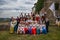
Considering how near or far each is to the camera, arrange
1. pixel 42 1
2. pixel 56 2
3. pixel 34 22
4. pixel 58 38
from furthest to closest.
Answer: pixel 42 1
pixel 56 2
pixel 34 22
pixel 58 38

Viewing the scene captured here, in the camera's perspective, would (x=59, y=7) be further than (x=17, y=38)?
Yes

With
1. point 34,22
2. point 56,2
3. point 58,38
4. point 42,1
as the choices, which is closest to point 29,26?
point 34,22

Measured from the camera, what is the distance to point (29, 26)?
1565 cm

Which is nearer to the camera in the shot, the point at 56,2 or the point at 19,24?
the point at 19,24

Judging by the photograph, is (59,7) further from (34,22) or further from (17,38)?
(17,38)

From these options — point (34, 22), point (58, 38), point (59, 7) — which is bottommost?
point (58, 38)

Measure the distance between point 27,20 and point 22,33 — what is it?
1.14 m

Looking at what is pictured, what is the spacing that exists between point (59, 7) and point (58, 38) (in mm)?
13845

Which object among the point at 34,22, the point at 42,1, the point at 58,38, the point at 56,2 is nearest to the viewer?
the point at 58,38

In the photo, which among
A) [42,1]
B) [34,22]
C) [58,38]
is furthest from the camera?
[42,1]

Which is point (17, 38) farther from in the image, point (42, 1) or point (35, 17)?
point (42, 1)

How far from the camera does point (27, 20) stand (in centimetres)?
1603

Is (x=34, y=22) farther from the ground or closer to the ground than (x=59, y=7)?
closer to the ground

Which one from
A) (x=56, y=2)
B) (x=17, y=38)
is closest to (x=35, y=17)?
(x=17, y=38)
